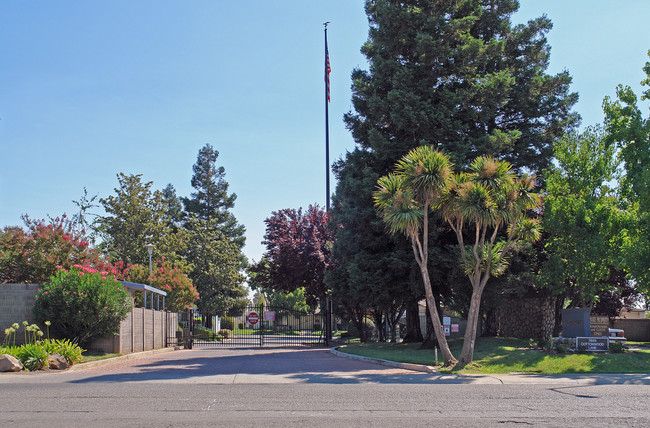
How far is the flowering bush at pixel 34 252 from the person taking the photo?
2302 centimetres

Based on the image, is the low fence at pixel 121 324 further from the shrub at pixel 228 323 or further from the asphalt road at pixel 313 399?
the shrub at pixel 228 323

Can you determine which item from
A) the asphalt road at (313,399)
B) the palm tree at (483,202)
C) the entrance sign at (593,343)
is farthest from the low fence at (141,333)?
the entrance sign at (593,343)

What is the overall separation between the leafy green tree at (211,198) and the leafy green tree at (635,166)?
55.0 meters

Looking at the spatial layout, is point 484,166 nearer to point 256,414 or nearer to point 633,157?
point 633,157

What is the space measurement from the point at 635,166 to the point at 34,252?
2450 centimetres

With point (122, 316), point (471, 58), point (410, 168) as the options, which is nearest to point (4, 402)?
point (122, 316)

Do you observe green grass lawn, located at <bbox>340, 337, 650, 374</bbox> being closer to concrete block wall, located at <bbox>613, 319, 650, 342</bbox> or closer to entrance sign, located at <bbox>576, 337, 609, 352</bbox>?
entrance sign, located at <bbox>576, 337, 609, 352</bbox>

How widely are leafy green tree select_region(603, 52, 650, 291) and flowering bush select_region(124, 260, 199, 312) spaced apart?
24413mm

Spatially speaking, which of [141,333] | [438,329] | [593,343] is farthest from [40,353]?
[593,343]

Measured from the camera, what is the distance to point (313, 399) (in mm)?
10594

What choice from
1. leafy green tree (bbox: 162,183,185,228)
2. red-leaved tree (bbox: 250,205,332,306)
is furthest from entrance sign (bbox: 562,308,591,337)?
leafy green tree (bbox: 162,183,185,228)

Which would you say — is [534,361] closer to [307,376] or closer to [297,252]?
[307,376]

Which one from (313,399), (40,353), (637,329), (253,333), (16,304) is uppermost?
(16,304)

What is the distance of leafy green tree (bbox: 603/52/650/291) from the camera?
2088 cm
